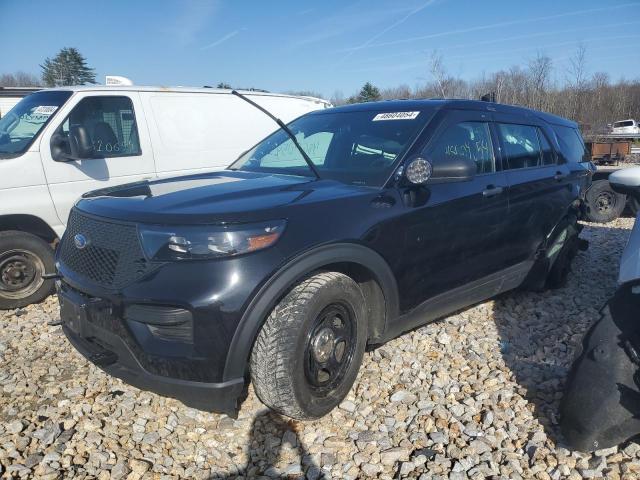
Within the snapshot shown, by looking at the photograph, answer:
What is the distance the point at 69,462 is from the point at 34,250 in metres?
2.73

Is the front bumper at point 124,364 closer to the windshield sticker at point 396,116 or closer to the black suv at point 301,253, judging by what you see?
the black suv at point 301,253

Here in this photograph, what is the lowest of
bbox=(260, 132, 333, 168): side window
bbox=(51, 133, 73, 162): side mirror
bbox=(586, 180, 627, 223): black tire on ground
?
bbox=(586, 180, 627, 223): black tire on ground

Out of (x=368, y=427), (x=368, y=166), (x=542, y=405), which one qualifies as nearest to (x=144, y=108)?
(x=368, y=166)

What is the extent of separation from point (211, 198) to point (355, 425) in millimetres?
1520

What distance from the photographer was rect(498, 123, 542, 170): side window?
3773 millimetres

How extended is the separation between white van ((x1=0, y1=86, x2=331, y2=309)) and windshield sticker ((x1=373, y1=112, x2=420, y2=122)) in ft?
5.51

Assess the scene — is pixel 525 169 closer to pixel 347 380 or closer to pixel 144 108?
pixel 347 380

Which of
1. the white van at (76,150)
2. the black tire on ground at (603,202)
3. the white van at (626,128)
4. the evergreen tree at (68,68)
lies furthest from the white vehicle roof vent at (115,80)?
the evergreen tree at (68,68)

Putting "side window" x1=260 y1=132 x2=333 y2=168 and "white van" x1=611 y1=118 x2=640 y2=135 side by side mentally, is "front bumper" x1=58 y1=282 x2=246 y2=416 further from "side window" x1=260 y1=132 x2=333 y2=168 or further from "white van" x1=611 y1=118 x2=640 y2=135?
"white van" x1=611 y1=118 x2=640 y2=135

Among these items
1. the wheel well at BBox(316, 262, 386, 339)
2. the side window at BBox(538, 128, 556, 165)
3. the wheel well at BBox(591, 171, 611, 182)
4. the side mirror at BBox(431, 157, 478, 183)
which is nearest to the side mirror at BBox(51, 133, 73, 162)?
the wheel well at BBox(316, 262, 386, 339)

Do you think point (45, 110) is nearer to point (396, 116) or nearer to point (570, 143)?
point (396, 116)

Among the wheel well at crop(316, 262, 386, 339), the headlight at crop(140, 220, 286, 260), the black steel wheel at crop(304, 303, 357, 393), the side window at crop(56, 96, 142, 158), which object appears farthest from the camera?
the side window at crop(56, 96, 142, 158)

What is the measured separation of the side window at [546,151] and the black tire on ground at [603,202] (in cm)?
423

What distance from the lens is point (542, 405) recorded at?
281 cm
